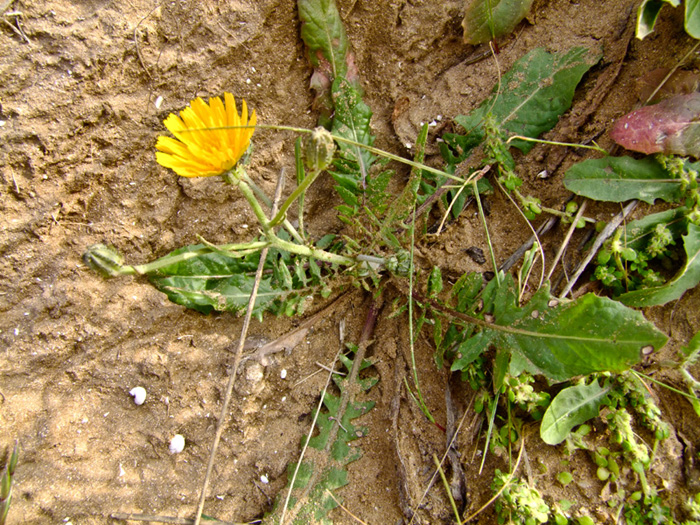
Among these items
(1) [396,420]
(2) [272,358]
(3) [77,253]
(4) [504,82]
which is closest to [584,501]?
(1) [396,420]

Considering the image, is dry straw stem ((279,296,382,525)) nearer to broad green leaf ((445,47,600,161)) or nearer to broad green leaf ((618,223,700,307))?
broad green leaf ((445,47,600,161))

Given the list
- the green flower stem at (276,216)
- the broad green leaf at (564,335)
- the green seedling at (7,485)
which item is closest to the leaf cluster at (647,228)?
the broad green leaf at (564,335)

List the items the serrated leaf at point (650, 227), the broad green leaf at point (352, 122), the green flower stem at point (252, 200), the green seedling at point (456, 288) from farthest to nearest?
the broad green leaf at point (352, 122)
the serrated leaf at point (650, 227)
the green seedling at point (456, 288)
the green flower stem at point (252, 200)

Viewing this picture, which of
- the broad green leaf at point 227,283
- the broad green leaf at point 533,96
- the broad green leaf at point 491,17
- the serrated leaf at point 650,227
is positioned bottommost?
the serrated leaf at point 650,227

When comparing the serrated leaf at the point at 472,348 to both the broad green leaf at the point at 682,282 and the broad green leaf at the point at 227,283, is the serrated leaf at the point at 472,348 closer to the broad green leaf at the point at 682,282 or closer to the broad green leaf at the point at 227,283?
the broad green leaf at the point at 682,282

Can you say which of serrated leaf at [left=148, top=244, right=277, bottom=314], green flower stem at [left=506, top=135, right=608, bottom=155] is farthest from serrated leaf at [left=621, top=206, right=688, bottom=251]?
serrated leaf at [left=148, top=244, right=277, bottom=314]

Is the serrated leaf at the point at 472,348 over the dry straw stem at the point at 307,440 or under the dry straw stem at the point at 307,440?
over
